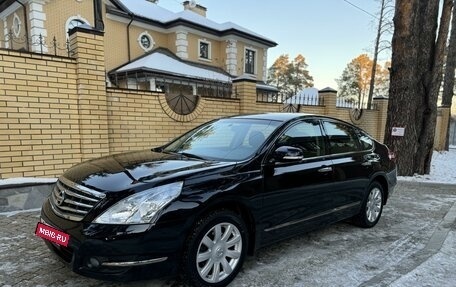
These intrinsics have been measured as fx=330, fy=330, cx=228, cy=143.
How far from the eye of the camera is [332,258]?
11.6 feet

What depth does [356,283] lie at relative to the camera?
3.00 m

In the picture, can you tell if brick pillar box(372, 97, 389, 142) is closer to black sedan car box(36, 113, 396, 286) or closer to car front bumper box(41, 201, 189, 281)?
black sedan car box(36, 113, 396, 286)

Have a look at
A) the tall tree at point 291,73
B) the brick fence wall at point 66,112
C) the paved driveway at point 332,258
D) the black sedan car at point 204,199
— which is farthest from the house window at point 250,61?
the tall tree at point 291,73

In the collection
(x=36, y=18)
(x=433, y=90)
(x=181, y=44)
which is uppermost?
(x=181, y=44)

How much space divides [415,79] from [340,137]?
201 inches

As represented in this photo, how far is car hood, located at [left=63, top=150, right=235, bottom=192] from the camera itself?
258 centimetres

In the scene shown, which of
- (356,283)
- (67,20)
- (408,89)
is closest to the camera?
(356,283)

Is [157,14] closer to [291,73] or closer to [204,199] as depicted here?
[204,199]

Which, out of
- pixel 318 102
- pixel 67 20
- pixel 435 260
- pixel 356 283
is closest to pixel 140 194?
pixel 356 283

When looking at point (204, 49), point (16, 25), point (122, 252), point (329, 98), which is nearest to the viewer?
point (122, 252)

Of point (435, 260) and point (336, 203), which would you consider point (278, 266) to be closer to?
point (336, 203)

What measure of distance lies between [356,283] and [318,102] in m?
9.14

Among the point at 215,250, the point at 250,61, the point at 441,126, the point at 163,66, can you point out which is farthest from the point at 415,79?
the point at 250,61

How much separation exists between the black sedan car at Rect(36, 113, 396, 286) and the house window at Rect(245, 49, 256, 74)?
20.0 meters
